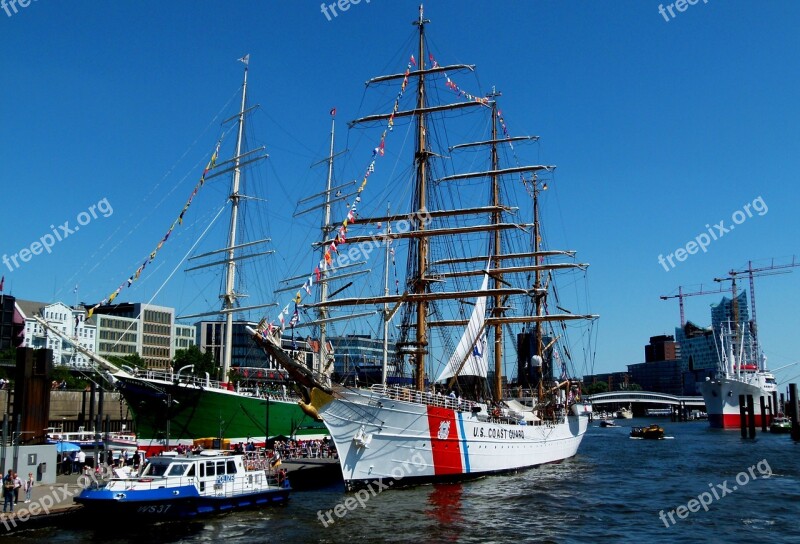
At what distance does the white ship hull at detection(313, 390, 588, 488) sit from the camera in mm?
34781

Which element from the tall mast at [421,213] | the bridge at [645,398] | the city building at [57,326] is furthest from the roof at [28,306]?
the bridge at [645,398]

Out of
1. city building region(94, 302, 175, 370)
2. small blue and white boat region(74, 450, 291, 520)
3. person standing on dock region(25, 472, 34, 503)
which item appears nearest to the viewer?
small blue and white boat region(74, 450, 291, 520)

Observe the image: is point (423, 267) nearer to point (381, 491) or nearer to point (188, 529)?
point (381, 491)

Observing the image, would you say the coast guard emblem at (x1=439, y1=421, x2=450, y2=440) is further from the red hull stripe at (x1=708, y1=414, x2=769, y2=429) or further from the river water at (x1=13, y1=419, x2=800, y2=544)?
the red hull stripe at (x1=708, y1=414, x2=769, y2=429)

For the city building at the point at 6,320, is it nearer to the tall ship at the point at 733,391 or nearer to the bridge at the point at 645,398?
the tall ship at the point at 733,391

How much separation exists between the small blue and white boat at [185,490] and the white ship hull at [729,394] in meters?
94.4

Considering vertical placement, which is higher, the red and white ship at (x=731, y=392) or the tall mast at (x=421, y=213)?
the tall mast at (x=421, y=213)

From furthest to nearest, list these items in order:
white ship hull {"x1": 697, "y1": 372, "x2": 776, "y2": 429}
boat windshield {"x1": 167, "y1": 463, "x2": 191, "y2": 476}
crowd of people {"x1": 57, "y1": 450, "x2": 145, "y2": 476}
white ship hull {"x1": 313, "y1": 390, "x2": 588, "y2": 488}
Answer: white ship hull {"x1": 697, "y1": 372, "x2": 776, "y2": 429}, crowd of people {"x1": 57, "y1": 450, "x2": 145, "y2": 476}, white ship hull {"x1": 313, "y1": 390, "x2": 588, "y2": 488}, boat windshield {"x1": 167, "y1": 463, "x2": 191, "y2": 476}

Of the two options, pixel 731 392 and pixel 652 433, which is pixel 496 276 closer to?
pixel 652 433

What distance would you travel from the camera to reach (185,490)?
2812cm

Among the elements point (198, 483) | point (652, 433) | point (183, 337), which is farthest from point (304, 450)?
point (183, 337)

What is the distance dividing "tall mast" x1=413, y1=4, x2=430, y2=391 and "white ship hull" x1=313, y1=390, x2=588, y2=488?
12.5 feet

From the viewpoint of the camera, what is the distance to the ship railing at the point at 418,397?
36000mm

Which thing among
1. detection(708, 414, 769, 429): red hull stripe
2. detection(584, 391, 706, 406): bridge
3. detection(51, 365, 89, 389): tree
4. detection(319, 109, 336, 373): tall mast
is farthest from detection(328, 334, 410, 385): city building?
detection(584, 391, 706, 406): bridge
